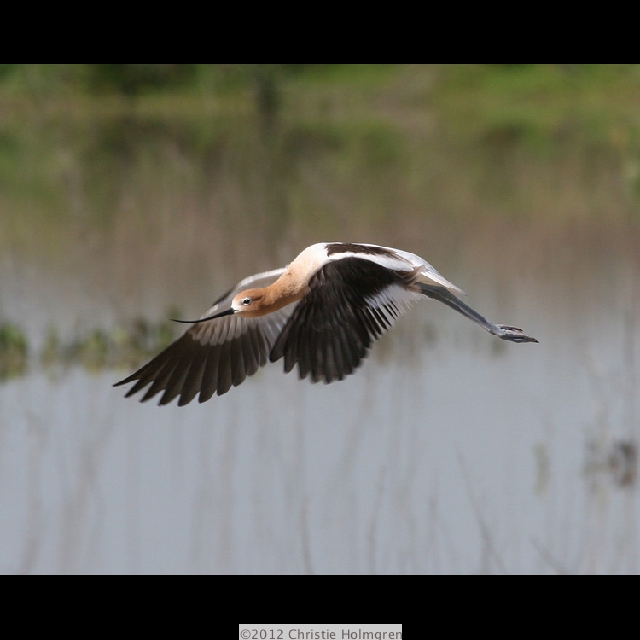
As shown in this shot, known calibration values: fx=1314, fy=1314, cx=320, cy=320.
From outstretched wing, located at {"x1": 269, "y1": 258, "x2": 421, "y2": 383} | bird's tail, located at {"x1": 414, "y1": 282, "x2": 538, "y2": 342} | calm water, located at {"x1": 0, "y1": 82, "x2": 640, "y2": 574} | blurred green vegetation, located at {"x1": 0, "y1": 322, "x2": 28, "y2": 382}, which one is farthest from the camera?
blurred green vegetation, located at {"x1": 0, "y1": 322, "x2": 28, "y2": 382}

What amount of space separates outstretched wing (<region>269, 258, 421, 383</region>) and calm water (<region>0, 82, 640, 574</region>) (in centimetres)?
104

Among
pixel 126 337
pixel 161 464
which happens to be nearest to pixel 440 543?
pixel 161 464

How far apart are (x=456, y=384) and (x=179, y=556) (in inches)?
101

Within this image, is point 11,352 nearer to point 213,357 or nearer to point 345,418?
point 345,418

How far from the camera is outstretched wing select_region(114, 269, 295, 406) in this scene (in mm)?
4891

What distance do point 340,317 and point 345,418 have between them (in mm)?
3284

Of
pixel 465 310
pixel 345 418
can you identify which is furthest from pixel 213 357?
pixel 345 418

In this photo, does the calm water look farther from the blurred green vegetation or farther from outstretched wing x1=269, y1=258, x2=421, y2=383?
outstretched wing x1=269, y1=258, x2=421, y2=383

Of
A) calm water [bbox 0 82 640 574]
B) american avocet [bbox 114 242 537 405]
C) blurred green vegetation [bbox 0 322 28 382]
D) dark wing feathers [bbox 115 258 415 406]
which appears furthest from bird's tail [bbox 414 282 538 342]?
blurred green vegetation [bbox 0 322 28 382]

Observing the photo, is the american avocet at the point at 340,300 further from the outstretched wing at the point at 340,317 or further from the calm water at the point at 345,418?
the calm water at the point at 345,418

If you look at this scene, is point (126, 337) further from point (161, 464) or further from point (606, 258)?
point (606, 258)

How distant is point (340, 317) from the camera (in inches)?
164

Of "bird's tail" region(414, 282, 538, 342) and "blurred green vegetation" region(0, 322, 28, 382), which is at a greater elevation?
"blurred green vegetation" region(0, 322, 28, 382)

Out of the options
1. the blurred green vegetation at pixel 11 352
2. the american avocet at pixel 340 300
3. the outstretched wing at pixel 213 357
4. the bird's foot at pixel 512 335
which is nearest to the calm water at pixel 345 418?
the blurred green vegetation at pixel 11 352
